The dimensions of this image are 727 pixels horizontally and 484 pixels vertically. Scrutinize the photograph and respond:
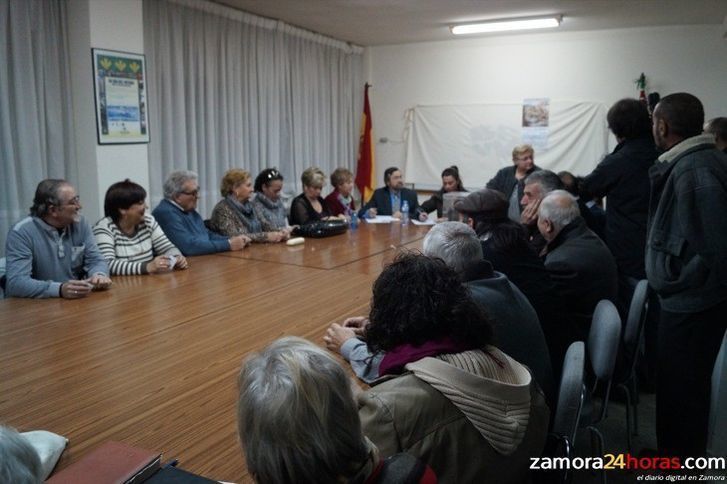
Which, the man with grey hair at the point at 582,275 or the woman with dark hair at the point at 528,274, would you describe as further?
the man with grey hair at the point at 582,275

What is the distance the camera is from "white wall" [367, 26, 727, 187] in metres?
5.92

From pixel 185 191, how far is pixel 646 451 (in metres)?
2.90

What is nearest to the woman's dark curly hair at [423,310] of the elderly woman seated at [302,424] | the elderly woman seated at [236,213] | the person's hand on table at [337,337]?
the elderly woman seated at [302,424]

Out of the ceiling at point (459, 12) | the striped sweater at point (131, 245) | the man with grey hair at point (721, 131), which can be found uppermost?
the ceiling at point (459, 12)

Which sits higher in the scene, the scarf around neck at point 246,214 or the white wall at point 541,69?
the white wall at point 541,69

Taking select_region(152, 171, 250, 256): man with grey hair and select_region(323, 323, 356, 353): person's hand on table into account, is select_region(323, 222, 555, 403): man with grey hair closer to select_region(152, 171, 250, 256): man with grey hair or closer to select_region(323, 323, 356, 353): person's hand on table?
select_region(323, 323, 356, 353): person's hand on table

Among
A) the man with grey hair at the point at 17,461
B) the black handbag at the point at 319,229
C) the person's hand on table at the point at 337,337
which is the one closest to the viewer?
the man with grey hair at the point at 17,461

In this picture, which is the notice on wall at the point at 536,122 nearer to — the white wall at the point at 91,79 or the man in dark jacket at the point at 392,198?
the man in dark jacket at the point at 392,198

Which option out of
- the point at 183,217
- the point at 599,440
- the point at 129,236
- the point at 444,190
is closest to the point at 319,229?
the point at 183,217

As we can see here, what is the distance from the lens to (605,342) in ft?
6.38

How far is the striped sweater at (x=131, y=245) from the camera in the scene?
302 centimetres

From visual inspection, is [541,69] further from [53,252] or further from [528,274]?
[53,252]

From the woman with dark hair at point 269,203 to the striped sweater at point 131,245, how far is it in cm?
112

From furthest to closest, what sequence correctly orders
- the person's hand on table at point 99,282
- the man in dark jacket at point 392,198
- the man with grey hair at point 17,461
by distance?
the man in dark jacket at point 392,198, the person's hand on table at point 99,282, the man with grey hair at point 17,461
